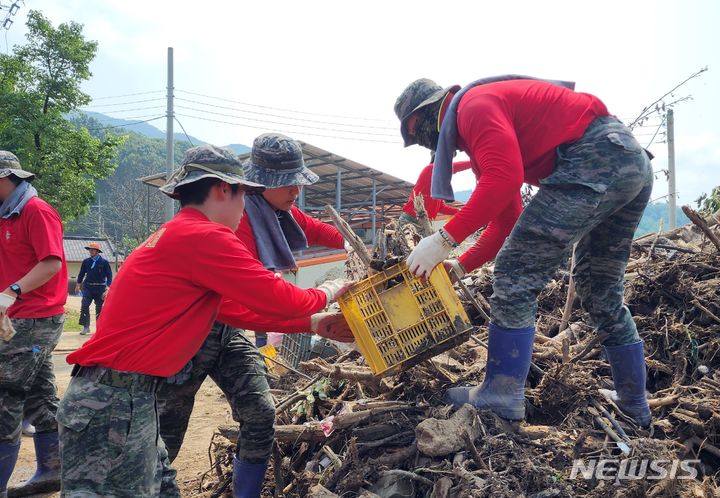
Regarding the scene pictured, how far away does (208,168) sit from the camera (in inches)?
94.8

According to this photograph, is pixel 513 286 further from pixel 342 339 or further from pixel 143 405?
pixel 143 405

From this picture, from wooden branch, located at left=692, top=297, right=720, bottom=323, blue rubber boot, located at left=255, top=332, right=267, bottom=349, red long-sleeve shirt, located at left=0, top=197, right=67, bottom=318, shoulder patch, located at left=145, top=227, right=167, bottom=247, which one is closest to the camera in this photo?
shoulder patch, located at left=145, top=227, right=167, bottom=247

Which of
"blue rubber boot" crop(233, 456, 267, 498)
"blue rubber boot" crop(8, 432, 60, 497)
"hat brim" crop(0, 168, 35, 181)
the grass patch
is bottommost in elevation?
the grass patch

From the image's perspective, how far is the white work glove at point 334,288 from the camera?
267cm

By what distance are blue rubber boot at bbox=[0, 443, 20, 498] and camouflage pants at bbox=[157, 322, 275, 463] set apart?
4.27 ft

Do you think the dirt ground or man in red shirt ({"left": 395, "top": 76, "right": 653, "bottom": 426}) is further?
the dirt ground

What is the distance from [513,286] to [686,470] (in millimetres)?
1245

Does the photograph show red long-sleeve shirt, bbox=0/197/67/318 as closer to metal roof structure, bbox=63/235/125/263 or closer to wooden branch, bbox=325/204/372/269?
wooden branch, bbox=325/204/372/269

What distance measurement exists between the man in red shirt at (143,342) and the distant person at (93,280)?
35.9 ft

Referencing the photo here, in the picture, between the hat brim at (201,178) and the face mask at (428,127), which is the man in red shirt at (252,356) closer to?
the hat brim at (201,178)

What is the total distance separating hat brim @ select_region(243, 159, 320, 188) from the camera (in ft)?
9.95

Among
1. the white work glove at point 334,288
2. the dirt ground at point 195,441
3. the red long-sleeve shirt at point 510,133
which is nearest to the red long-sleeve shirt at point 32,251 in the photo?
the dirt ground at point 195,441

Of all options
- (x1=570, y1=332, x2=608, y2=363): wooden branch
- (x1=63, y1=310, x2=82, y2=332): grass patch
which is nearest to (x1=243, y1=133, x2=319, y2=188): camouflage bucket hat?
(x1=570, y1=332, x2=608, y2=363): wooden branch

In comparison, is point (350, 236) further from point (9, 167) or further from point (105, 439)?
point (9, 167)
